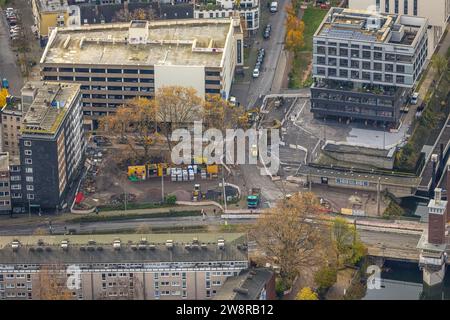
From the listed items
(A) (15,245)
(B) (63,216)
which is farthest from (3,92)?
(A) (15,245)

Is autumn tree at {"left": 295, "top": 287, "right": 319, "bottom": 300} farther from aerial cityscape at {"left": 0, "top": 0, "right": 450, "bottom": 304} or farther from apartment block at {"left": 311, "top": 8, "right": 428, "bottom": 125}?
apartment block at {"left": 311, "top": 8, "right": 428, "bottom": 125}

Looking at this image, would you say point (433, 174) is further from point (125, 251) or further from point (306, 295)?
point (125, 251)

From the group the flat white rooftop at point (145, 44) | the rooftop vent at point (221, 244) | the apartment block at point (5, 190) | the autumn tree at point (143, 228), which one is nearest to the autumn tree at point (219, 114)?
the flat white rooftop at point (145, 44)

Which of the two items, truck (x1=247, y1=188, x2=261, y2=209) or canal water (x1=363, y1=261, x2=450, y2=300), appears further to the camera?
truck (x1=247, y1=188, x2=261, y2=209)

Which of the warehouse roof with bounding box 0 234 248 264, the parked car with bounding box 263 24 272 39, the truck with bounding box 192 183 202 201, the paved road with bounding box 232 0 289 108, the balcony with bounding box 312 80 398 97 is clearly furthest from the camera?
the parked car with bounding box 263 24 272 39

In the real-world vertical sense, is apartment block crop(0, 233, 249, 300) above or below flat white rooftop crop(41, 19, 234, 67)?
below

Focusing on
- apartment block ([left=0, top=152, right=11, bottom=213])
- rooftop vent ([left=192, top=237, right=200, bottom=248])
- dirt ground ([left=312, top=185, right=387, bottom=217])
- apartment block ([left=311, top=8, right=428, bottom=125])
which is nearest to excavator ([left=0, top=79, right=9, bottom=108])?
apartment block ([left=0, top=152, right=11, bottom=213])

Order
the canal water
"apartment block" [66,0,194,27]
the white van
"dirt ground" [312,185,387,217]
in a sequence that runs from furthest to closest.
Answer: the white van → "apartment block" [66,0,194,27] → "dirt ground" [312,185,387,217] → the canal water

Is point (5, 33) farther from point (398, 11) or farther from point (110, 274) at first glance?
point (110, 274)
